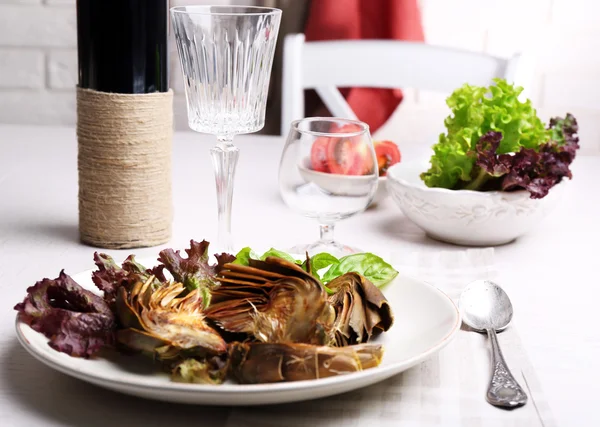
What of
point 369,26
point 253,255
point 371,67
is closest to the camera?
point 253,255

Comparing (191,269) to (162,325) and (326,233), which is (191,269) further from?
(326,233)

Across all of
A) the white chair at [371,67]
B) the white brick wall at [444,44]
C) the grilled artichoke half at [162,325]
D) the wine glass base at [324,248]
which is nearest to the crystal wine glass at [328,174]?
the wine glass base at [324,248]

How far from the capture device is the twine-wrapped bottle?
103cm

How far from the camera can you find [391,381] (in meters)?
0.67

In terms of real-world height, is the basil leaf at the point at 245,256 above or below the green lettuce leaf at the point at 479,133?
below

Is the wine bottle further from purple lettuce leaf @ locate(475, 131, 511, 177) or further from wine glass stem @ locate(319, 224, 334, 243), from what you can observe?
purple lettuce leaf @ locate(475, 131, 511, 177)

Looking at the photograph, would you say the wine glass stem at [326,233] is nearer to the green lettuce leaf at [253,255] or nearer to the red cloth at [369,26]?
the green lettuce leaf at [253,255]

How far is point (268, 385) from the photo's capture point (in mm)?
561

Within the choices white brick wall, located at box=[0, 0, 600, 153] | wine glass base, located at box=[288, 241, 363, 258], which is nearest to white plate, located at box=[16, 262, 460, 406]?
wine glass base, located at box=[288, 241, 363, 258]

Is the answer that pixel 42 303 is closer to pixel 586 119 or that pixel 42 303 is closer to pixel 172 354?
pixel 172 354

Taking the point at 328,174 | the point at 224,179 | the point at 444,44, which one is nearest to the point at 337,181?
the point at 328,174

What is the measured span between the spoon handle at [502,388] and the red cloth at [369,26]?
1623 millimetres

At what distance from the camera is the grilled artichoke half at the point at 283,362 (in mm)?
579

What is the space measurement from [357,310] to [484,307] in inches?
7.9
